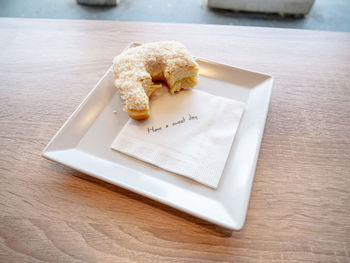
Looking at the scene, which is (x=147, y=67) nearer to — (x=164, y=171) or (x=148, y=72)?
(x=148, y=72)

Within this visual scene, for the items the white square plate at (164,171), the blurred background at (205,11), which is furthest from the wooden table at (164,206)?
the blurred background at (205,11)

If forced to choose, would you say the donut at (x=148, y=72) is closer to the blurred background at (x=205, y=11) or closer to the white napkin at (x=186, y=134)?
the white napkin at (x=186, y=134)

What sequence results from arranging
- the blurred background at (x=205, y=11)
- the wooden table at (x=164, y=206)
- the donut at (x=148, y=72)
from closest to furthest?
1. the wooden table at (x=164, y=206)
2. the donut at (x=148, y=72)
3. the blurred background at (x=205, y=11)

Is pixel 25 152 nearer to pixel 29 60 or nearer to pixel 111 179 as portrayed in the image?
pixel 111 179

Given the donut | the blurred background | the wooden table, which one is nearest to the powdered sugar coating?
the donut

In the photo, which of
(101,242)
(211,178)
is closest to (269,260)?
(211,178)

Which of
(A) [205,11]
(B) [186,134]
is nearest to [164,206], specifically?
(B) [186,134]
